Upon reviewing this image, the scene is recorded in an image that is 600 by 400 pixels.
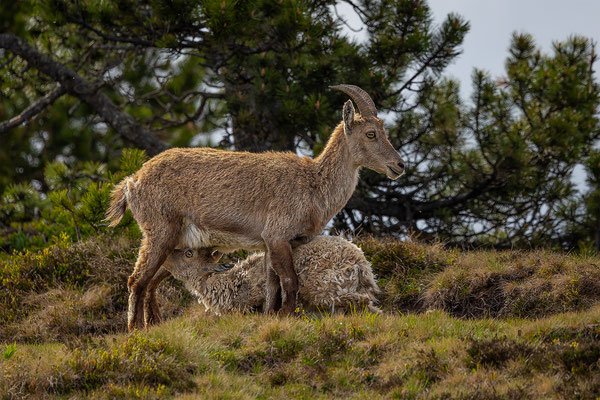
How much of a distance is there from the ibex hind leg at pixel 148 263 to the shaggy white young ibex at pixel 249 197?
1cm

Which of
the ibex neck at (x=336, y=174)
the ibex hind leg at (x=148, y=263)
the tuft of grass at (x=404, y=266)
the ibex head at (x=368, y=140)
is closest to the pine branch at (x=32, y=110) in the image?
the ibex hind leg at (x=148, y=263)

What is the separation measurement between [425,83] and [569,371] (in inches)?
358

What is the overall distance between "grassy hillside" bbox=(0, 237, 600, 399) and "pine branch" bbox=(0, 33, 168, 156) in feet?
18.8

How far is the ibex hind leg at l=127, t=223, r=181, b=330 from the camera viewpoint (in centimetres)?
905

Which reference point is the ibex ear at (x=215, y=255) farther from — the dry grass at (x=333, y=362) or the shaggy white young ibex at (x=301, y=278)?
the dry grass at (x=333, y=362)

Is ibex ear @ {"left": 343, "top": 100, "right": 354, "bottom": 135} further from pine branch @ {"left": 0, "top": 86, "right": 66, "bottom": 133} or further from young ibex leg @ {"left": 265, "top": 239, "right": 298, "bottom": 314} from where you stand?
pine branch @ {"left": 0, "top": 86, "right": 66, "bottom": 133}

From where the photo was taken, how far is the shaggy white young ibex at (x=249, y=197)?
9.02 meters

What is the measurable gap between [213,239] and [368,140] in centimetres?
228

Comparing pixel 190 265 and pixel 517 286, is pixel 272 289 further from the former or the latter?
pixel 517 286

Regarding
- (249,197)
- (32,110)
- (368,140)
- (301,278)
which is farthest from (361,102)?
(32,110)

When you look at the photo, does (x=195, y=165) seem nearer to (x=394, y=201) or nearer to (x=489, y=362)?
(x=489, y=362)

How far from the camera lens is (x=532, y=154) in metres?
14.9

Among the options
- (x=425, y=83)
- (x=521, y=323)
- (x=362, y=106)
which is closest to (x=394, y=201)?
(x=425, y=83)

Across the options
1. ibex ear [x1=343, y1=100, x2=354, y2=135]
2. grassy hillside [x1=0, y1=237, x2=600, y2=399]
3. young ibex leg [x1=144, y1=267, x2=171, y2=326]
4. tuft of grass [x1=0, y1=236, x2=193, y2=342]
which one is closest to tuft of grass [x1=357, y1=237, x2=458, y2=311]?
A: grassy hillside [x1=0, y1=237, x2=600, y2=399]
